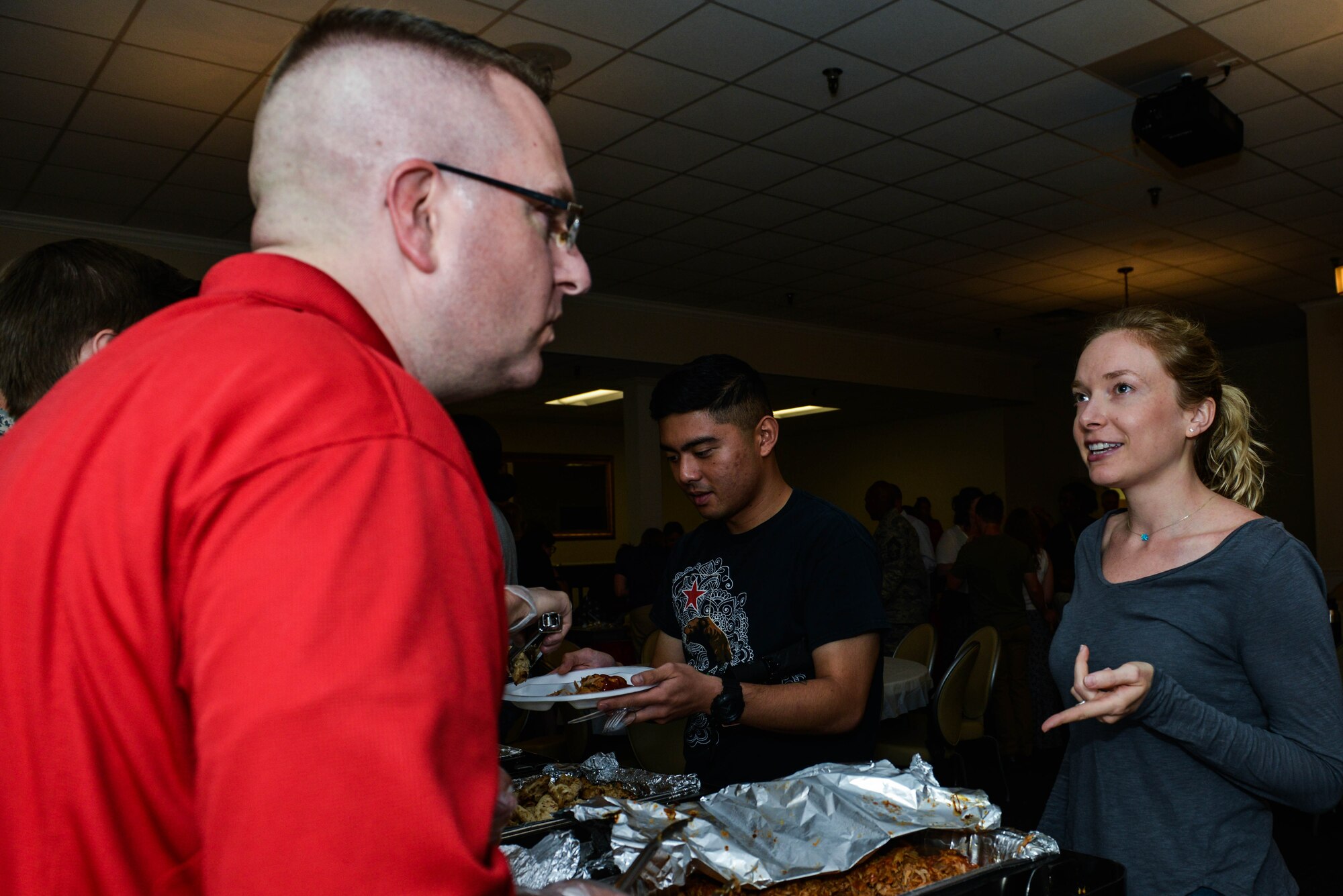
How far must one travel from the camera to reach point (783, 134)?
14.8ft

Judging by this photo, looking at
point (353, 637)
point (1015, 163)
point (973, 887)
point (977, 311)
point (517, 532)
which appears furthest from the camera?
point (977, 311)

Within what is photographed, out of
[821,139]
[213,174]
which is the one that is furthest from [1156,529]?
[213,174]

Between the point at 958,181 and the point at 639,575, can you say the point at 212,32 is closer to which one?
the point at 958,181

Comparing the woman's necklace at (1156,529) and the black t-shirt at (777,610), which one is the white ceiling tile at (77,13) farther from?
the woman's necklace at (1156,529)

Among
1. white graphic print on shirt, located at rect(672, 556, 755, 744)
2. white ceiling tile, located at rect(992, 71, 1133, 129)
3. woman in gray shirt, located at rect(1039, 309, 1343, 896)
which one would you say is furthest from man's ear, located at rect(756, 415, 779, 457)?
white ceiling tile, located at rect(992, 71, 1133, 129)

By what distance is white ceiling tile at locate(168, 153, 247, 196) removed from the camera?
179 inches

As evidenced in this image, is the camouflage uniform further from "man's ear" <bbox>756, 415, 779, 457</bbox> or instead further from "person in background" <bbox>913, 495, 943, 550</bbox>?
"man's ear" <bbox>756, 415, 779, 457</bbox>

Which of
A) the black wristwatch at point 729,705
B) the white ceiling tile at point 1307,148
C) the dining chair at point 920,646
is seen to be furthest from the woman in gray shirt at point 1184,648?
the white ceiling tile at point 1307,148

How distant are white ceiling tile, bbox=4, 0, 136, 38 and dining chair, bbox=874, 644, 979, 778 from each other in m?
3.76

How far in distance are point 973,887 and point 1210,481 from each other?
0.88m

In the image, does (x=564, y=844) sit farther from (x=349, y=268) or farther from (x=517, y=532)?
(x=517, y=532)

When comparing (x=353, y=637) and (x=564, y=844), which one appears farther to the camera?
(x=564, y=844)

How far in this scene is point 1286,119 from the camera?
4.53 m

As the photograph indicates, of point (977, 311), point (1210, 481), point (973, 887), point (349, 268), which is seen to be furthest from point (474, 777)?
point (977, 311)
